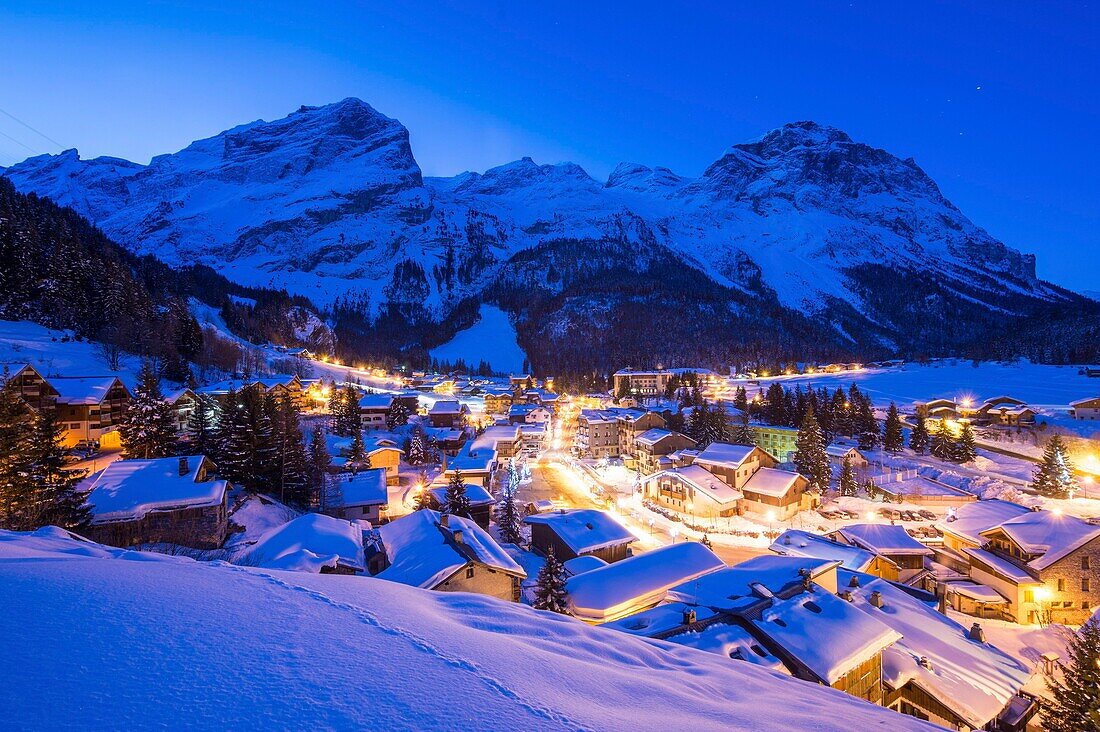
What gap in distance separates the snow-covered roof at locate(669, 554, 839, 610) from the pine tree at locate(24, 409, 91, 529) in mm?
21515

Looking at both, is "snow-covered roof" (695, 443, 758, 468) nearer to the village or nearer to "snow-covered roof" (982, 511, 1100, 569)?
the village

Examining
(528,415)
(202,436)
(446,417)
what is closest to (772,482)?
(446,417)

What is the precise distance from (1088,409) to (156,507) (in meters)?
87.0

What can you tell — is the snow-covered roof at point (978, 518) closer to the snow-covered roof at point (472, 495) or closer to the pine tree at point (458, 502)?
the snow-covered roof at point (472, 495)

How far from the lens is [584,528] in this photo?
2539 cm

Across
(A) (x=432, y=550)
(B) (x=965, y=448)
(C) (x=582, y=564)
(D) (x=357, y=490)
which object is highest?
(B) (x=965, y=448)

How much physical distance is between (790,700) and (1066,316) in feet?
558

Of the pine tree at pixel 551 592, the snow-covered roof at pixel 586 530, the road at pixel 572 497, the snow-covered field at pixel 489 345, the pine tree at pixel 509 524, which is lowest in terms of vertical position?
the road at pixel 572 497

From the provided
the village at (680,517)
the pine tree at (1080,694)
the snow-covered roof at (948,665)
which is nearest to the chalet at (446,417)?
the village at (680,517)

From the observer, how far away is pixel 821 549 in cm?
2478

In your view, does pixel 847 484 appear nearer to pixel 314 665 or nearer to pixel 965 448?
pixel 965 448

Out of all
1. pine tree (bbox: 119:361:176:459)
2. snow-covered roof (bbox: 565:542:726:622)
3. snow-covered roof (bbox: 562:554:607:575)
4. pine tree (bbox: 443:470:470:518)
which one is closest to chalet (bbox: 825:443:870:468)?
snow-covered roof (bbox: 565:542:726:622)

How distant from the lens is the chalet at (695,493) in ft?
118

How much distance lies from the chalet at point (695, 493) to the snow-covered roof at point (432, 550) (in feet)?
69.3
